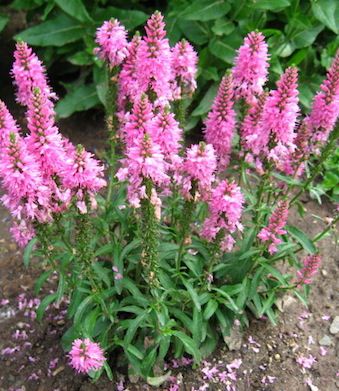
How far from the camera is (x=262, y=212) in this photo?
391cm

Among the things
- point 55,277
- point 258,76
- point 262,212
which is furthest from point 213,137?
point 55,277

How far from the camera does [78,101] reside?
6.46 metres

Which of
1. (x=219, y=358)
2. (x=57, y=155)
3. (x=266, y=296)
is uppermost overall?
(x=57, y=155)

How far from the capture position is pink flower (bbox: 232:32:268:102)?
133 inches

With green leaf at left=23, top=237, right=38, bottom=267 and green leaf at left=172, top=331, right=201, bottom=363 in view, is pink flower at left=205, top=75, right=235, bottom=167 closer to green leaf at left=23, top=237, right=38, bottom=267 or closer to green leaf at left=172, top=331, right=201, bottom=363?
green leaf at left=172, top=331, right=201, bottom=363

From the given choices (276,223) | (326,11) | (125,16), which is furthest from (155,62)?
(125,16)

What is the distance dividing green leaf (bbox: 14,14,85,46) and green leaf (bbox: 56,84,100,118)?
64 cm

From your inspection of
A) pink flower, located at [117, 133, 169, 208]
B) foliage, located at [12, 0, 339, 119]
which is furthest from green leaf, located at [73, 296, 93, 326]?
foliage, located at [12, 0, 339, 119]

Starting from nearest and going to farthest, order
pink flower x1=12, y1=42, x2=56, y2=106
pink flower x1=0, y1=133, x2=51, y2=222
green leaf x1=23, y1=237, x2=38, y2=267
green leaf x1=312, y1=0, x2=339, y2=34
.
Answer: pink flower x1=0, y1=133, x2=51, y2=222 < pink flower x1=12, y1=42, x2=56, y2=106 < green leaf x1=23, y1=237, x2=38, y2=267 < green leaf x1=312, y1=0, x2=339, y2=34

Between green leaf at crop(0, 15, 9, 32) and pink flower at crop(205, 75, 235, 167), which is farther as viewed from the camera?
green leaf at crop(0, 15, 9, 32)

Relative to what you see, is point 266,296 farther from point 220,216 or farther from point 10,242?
point 10,242

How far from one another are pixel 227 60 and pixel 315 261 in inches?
119

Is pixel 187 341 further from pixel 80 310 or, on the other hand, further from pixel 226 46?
pixel 226 46

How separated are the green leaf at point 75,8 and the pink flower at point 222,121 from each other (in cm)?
334
